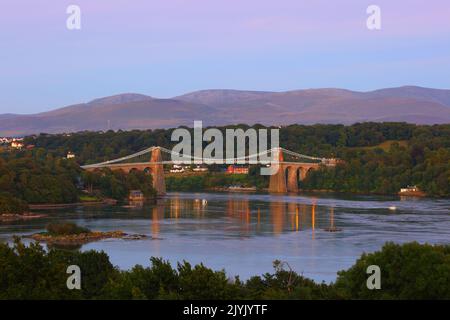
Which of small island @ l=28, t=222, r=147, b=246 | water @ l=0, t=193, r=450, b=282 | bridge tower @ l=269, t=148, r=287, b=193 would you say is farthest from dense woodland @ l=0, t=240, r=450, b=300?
bridge tower @ l=269, t=148, r=287, b=193

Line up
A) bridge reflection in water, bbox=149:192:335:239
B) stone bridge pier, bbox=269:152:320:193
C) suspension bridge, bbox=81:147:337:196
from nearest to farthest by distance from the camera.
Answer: bridge reflection in water, bbox=149:192:335:239 → suspension bridge, bbox=81:147:337:196 → stone bridge pier, bbox=269:152:320:193

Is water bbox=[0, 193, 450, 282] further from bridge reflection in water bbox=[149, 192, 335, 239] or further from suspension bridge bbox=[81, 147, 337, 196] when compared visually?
suspension bridge bbox=[81, 147, 337, 196]

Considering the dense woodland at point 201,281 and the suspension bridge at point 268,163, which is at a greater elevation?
the suspension bridge at point 268,163

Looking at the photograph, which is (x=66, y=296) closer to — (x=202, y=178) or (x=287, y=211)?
(x=287, y=211)

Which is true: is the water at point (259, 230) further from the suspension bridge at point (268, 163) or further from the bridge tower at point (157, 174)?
the suspension bridge at point (268, 163)

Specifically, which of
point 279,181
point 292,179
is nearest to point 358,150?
point 292,179

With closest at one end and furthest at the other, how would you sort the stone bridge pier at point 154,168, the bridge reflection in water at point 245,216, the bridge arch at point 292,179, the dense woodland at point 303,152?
1. the bridge reflection in water at point 245,216
2. the dense woodland at point 303,152
3. the stone bridge pier at point 154,168
4. the bridge arch at point 292,179

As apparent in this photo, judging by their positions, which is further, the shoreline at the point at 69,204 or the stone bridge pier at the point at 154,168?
the stone bridge pier at the point at 154,168

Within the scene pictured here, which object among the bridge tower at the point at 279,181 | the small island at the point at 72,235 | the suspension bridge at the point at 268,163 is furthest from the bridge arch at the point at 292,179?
the small island at the point at 72,235
